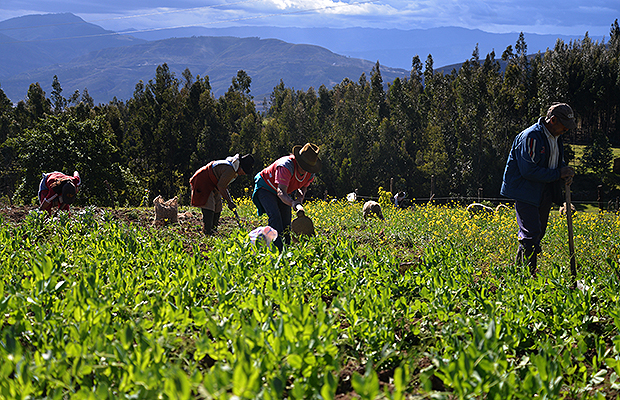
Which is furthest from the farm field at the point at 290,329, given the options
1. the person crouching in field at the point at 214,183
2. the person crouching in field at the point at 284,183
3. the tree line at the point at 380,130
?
the tree line at the point at 380,130

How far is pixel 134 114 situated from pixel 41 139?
27.9 metres

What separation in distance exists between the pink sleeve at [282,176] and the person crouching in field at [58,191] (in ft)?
11.8

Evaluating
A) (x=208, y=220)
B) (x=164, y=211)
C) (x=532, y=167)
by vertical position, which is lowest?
(x=164, y=211)

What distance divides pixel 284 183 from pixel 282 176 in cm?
9

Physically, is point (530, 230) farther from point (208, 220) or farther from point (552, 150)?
point (208, 220)

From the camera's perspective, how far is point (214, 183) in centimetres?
727

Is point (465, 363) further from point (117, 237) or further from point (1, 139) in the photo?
point (1, 139)

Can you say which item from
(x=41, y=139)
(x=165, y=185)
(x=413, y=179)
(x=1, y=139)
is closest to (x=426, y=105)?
(x=413, y=179)

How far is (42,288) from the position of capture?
274 cm

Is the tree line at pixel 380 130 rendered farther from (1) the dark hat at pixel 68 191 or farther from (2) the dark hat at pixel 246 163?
(2) the dark hat at pixel 246 163

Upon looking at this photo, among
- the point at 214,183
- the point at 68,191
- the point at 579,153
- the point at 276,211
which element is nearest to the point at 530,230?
the point at 276,211

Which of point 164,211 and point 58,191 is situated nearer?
point 58,191

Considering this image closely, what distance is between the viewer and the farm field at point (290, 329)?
2.00 m

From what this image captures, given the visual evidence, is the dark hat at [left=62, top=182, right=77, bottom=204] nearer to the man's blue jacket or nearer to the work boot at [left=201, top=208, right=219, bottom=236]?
the work boot at [left=201, top=208, right=219, bottom=236]
